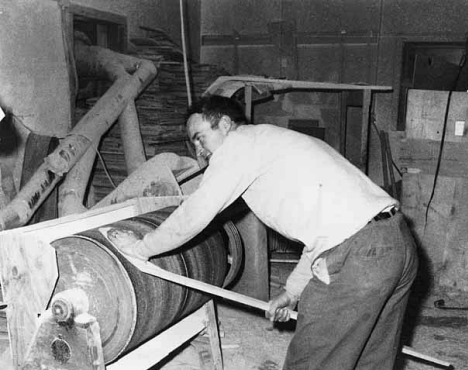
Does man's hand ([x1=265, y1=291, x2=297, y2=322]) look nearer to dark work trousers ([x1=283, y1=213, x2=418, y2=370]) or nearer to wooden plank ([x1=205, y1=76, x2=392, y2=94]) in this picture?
dark work trousers ([x1=283, y1=213, x2=418, y2=370])

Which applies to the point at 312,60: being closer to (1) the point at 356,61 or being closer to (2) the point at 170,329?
(1) the point at 356,61

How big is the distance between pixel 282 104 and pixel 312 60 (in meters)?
0.64

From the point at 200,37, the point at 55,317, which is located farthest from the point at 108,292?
the point at 200,37

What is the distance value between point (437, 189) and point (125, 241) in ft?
9.80

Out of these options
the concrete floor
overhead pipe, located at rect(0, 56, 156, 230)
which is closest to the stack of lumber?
overhead pipe, located at rect(0, 56, 156, 230)

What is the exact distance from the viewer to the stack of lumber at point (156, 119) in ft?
18.0

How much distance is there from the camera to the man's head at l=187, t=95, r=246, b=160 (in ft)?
7.44

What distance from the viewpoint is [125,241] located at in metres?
2.23

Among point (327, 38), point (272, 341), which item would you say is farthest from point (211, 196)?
point (327, 38)

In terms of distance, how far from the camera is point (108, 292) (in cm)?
213

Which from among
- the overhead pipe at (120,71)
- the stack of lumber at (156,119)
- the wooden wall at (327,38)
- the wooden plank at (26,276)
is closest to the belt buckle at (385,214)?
the wooden plank at (26,276)

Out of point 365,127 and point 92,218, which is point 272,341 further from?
point 365,127

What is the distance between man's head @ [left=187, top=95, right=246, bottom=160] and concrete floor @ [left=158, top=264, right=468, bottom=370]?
154 cm

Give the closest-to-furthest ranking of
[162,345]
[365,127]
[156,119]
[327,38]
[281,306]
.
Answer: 1. [281,306]
2. [162,345]
3. [156,119]
4. [365,127]
5. [327,38]
